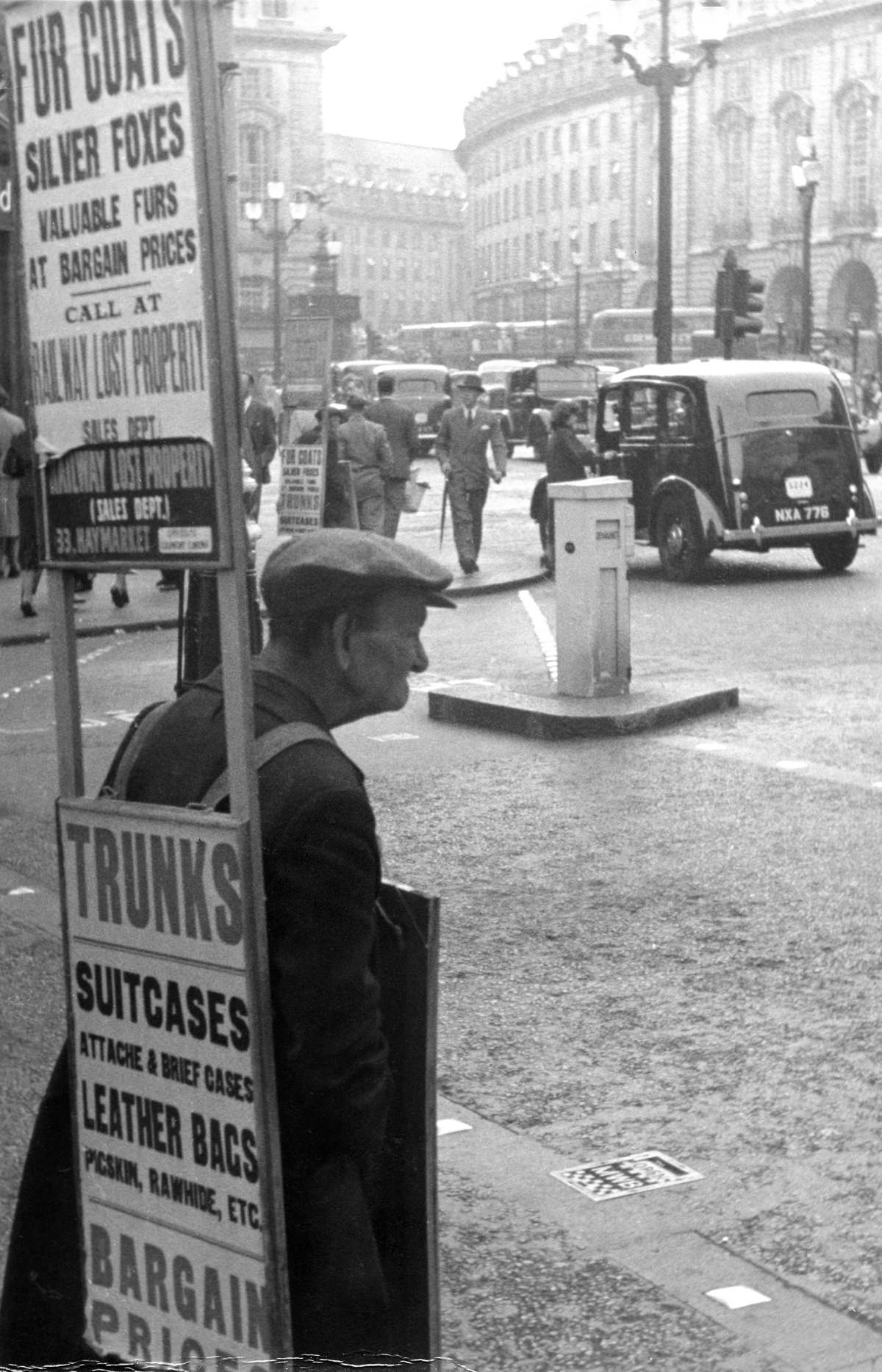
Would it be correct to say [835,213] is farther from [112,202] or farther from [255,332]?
[112,202]

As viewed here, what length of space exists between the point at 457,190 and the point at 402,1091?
139 m

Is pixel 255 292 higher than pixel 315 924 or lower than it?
higher

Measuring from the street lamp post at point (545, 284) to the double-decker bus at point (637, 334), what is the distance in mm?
13266

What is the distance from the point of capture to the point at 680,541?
18188mm

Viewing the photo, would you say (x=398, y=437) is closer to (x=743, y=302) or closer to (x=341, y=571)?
(x=743, y=302)

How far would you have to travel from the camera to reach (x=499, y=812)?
809 centimetres

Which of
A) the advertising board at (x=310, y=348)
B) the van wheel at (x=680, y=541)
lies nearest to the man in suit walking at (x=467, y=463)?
the van wheel at (x=680, y=541)

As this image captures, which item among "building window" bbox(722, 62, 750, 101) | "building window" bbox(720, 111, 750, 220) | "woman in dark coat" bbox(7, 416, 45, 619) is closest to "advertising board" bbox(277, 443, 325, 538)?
"woman in dark coat" bbox(7, 416, 45, 619)

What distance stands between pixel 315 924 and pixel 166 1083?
0.94 feet

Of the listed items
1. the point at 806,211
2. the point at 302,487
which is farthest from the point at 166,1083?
the point at 806,211

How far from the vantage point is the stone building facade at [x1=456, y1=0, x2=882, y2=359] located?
294 ft

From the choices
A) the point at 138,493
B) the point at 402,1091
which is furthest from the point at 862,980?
the point at 138,493

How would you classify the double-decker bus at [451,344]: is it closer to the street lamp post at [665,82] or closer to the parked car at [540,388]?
the parked car at [540,388]

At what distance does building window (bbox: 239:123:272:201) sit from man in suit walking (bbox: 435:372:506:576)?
293ft
